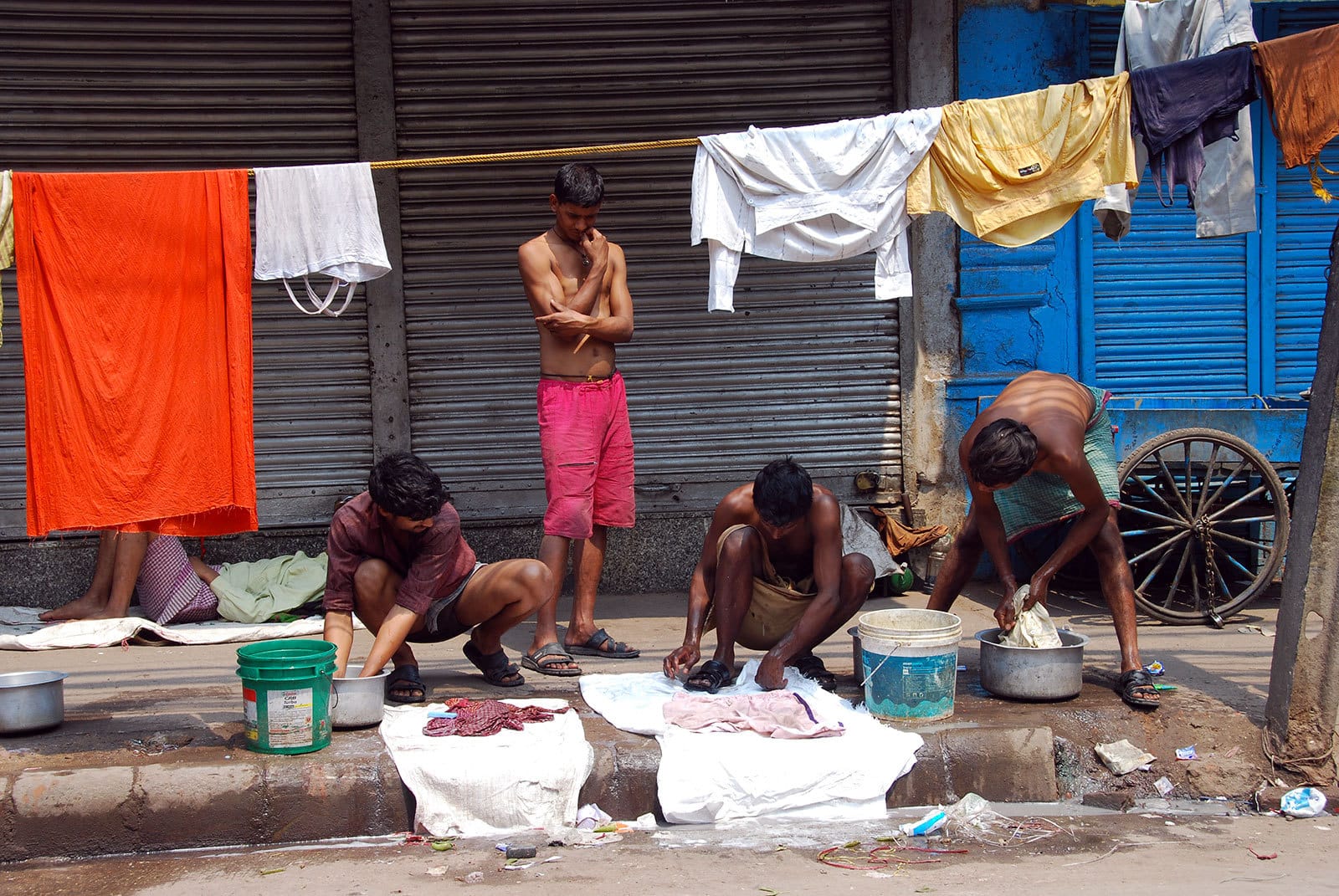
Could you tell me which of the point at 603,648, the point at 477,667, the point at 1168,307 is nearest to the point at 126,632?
the point at 477,667

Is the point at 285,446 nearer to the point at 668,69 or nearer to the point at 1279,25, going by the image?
the point at 668,69

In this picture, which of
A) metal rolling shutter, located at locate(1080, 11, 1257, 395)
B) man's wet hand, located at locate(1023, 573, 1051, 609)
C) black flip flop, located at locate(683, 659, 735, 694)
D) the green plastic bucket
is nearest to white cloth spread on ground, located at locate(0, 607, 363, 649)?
the green plastic bucket

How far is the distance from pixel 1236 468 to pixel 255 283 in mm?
5361

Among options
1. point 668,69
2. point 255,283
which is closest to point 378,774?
point 255,283

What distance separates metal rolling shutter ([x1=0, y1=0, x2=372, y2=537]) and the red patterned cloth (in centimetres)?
275

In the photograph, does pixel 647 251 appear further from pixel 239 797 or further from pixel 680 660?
pixel 239 797

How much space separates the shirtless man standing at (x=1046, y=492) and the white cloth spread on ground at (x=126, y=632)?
3165 millimetres

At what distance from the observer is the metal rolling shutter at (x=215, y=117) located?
6559mm

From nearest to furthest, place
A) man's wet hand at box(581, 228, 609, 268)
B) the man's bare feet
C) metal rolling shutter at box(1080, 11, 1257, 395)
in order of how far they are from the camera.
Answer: man's wet hand at box(581, 228, 609, 268)
the man's bare feet
metal rolling shutter at box(1080, 11, 1257, 395)

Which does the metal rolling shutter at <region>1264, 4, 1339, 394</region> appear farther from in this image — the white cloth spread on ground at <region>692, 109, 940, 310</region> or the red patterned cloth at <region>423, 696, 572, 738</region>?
the red patterned cloth at <region>423, 696, 572, 738</region>

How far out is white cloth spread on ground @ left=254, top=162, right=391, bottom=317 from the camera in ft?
15.8

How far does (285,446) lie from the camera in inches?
270

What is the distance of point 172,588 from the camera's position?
20.7ft

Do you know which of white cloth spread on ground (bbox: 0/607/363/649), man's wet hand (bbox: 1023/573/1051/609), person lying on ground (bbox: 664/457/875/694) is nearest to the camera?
person lying on ground (bbox: 664/457/875/694)
